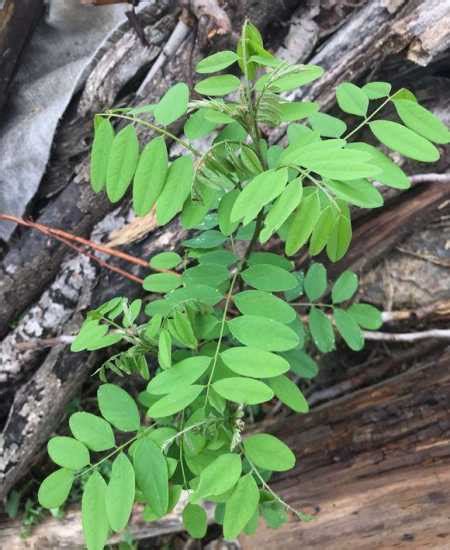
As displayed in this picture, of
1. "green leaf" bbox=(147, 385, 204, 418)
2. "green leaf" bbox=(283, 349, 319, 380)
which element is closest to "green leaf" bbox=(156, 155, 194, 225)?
"green leaf" bbox=(147, 385, 204, 418)

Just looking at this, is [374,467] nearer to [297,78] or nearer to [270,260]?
[270,260]

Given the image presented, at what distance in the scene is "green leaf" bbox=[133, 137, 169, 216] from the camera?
3.39 ft

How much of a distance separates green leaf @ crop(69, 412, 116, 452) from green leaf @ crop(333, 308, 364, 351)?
0.68 m

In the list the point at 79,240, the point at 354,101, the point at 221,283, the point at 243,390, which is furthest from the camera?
the point at 79,240

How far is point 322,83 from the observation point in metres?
1.70

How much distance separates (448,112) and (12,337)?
1.65 meters

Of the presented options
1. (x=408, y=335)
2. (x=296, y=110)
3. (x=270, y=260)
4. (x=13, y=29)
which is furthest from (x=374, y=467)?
(x=13, y=29)

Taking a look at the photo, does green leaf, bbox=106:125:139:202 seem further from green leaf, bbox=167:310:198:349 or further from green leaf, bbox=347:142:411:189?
green leaf, bbox=347:142:411:189

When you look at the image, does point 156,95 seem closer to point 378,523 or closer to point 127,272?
point 127,272

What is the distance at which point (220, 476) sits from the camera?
0.92 meters

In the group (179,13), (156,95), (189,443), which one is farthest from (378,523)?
(179,13)

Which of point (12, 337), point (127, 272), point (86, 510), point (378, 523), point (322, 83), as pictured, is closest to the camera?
point (86, 510)

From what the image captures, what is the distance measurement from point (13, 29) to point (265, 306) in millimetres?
1509

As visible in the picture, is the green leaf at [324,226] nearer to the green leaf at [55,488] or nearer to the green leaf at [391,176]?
the green leaf at [391,176]
